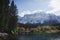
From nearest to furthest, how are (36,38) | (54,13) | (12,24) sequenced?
1. (54,13)
2. (12,24)
3. (36,38)

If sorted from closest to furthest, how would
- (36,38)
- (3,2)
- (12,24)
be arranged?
1. (3,2)
2. (12,24)
3. (36,38)

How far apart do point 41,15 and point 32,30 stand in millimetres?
1087

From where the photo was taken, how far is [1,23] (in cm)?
1134

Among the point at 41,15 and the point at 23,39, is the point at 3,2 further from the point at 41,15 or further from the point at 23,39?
the point at 23,39

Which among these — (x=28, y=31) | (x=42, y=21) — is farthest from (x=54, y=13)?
(x=28, y=31)

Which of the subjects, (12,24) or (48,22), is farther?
(12,24)

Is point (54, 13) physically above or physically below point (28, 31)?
above

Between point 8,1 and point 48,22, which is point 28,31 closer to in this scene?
point 48,22

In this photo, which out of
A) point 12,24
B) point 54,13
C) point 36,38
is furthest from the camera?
point 36,38

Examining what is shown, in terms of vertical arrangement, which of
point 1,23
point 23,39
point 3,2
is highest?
point 3,2

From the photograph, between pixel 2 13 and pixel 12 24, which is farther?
pixel 12 24

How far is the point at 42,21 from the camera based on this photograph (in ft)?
39.2

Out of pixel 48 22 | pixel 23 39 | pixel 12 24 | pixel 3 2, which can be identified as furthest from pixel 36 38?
pixel 3 2

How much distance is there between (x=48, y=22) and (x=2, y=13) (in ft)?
7.25
